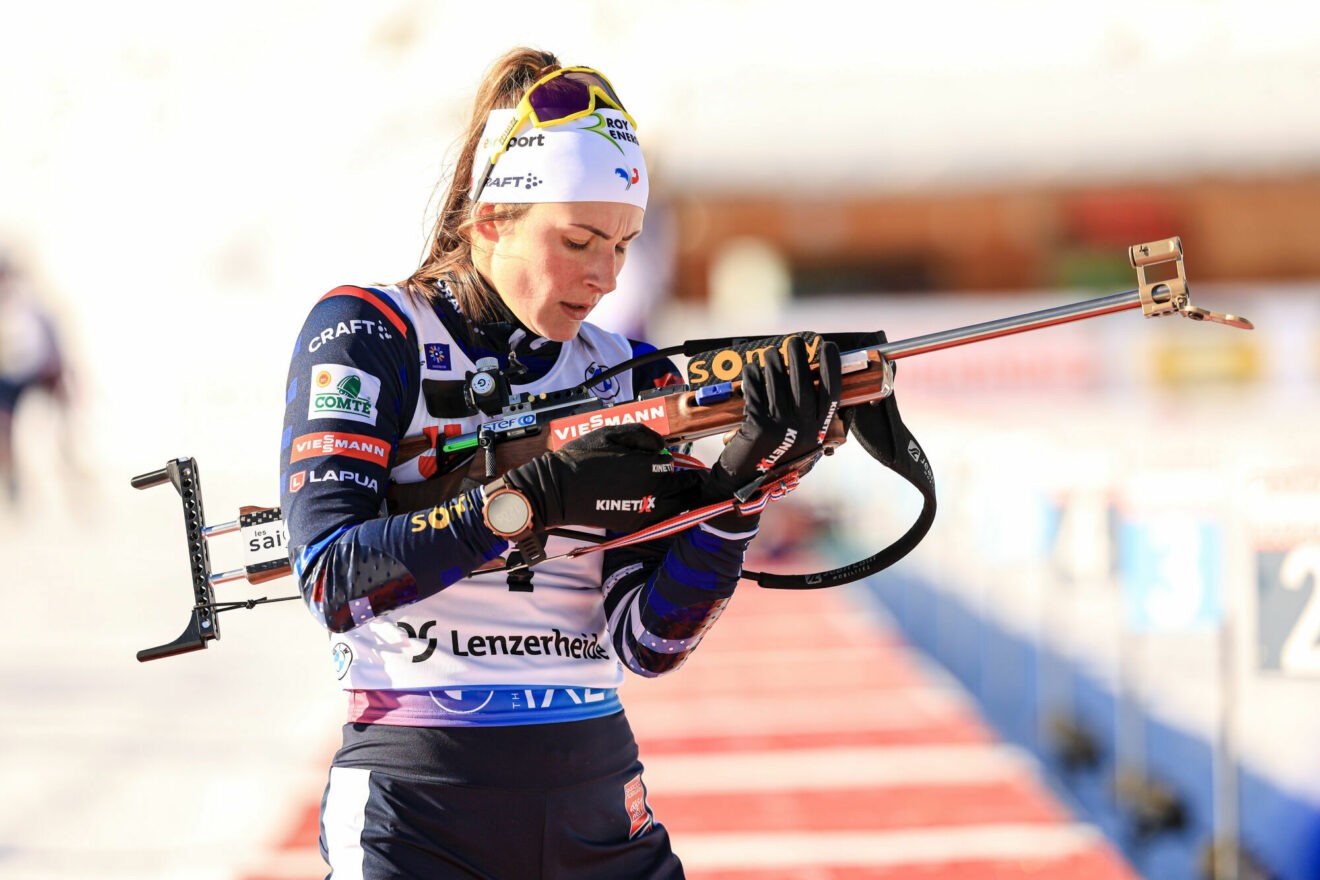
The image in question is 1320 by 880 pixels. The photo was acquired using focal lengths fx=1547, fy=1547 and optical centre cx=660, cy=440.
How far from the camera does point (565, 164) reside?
2240mm

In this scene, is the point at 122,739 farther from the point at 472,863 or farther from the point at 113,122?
the point at 113,122

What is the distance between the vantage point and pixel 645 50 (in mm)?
27750

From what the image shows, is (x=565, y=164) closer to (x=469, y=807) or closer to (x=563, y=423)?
(x=563, y=423)

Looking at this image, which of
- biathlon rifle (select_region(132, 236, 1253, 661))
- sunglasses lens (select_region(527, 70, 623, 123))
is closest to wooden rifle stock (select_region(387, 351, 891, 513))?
biathlon rifle (select_region(132, 236, 1253, 661))

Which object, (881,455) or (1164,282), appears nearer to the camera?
(1164,282)

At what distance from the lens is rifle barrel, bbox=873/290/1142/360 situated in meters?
2.04

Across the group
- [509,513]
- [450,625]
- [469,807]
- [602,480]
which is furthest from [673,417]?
[469,807]

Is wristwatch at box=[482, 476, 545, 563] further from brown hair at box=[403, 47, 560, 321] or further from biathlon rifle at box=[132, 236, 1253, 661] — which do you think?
brown hair at box=[403, 47, 560, 321]

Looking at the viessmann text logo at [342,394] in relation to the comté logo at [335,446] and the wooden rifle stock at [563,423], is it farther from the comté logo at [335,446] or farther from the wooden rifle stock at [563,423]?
the wooden rifle stock at [563,423]

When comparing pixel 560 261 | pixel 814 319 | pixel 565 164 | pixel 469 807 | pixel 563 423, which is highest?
pixel 814 319

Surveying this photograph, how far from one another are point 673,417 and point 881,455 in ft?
1.08

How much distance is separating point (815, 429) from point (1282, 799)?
3.35 meters

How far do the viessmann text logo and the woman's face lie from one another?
0.30 metres

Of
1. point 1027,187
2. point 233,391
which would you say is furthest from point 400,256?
point 1027,187
